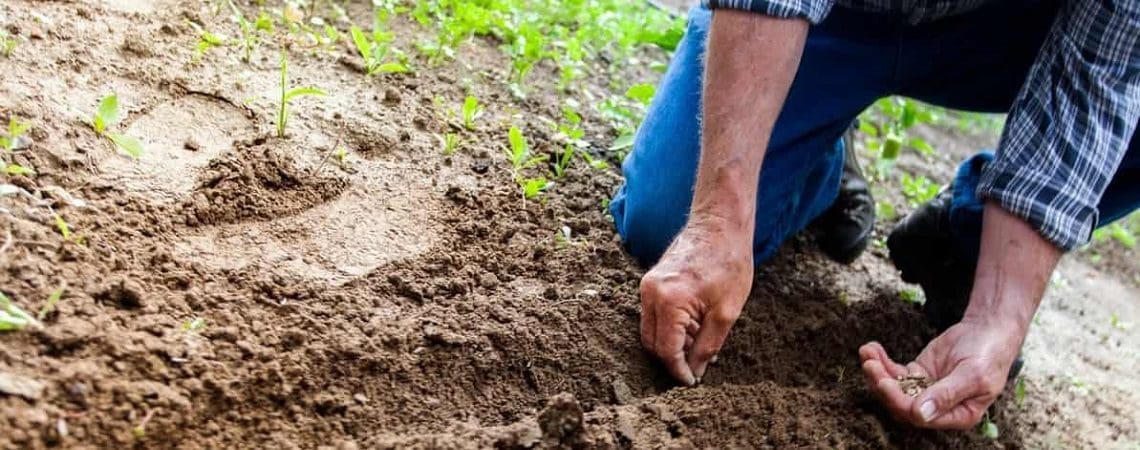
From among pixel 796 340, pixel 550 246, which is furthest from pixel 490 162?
pixel 796 340

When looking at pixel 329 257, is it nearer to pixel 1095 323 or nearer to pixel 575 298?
pixel 575 298

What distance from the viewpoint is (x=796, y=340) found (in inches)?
82.6

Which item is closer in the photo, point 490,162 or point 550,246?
point 550,246

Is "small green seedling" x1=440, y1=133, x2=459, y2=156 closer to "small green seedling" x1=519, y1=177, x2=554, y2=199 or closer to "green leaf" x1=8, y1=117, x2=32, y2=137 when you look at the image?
"small green seedling" x1=519, y1=177, x2=554, y2=199

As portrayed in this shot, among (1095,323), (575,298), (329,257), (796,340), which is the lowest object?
(1095,323)

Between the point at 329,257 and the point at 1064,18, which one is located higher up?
the point at 1064,18

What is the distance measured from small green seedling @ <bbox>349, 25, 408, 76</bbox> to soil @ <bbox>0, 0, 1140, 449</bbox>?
0.15 feet

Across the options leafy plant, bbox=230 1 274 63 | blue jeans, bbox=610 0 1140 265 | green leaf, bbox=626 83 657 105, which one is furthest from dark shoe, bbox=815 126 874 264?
leafy plant, bbox=230 1 274 63

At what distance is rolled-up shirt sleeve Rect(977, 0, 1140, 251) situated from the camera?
6.03 feet

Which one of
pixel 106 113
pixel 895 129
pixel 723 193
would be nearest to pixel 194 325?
→ pixel 106 113

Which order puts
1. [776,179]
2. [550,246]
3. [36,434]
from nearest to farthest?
[36,434]
[550,246]
[776,179]

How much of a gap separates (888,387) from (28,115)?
1595 mm

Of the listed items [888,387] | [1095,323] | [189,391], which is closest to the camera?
[189,391]

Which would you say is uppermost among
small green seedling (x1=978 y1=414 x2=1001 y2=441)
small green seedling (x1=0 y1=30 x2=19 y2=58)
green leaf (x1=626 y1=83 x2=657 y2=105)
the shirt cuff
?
small green seedling (x1=0 y1=30 x2=19 y2=58)
